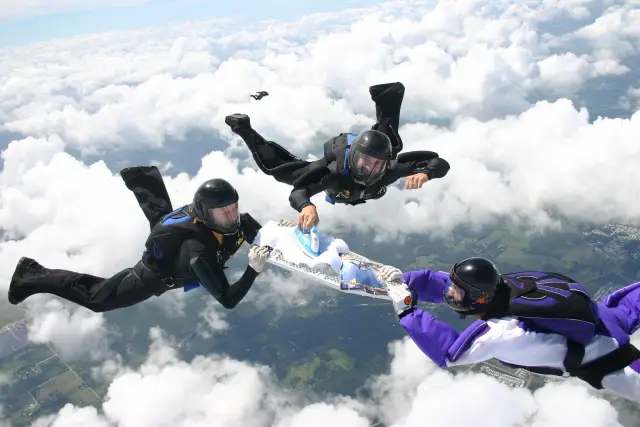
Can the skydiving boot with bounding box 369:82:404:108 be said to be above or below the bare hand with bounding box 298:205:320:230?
above

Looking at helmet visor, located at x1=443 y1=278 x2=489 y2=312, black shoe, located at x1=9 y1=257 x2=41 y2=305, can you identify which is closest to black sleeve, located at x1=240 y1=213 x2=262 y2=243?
helmet visor, located at x1=443 y1=278 x2=489 y2=312

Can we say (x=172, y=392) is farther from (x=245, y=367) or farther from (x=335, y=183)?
(x=335, y=183)

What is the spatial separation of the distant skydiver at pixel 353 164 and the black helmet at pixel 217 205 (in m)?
0.97

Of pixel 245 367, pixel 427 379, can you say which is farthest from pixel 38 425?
pixel 427 379

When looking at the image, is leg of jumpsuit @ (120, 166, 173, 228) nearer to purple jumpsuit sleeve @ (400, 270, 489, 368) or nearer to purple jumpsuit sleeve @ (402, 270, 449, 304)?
purple jumpsuit sleeve @ (402, 270, 449, 304)

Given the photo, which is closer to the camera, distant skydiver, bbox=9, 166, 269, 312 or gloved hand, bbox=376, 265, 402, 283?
gloved hand, bbox=376, 265, 402, 283

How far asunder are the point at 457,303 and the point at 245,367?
10795 cm

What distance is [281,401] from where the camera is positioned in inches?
3684

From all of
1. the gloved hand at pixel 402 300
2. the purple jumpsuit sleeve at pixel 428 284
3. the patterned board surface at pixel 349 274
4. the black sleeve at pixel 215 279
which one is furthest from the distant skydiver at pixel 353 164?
the gloved hand at pixel 402 300

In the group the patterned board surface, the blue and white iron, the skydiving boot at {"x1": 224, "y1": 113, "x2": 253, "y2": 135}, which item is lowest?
the patterned board surface

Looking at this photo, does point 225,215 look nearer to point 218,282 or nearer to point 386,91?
point 218,282

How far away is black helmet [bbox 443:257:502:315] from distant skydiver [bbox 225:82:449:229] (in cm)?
219

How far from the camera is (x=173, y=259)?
19.9ft

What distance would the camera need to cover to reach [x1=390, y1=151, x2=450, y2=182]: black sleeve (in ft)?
25.0
